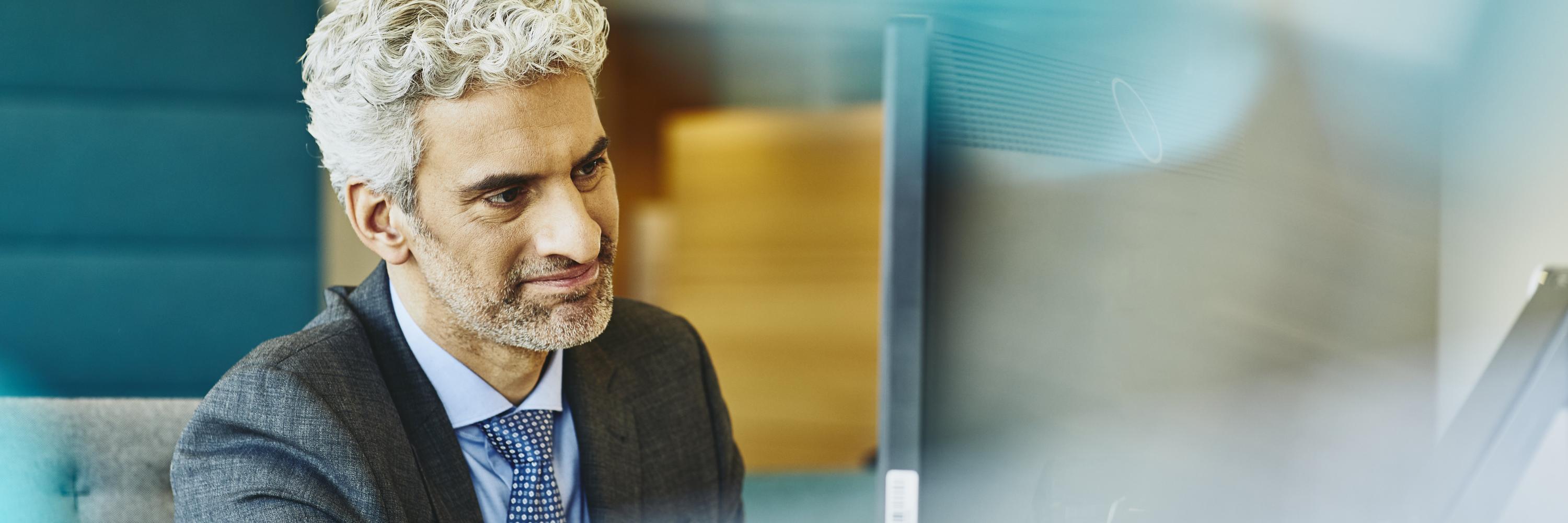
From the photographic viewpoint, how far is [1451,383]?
625 mm

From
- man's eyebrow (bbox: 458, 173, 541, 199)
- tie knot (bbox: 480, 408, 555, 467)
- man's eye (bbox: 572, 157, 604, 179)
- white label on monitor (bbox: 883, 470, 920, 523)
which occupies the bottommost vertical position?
tie knot (bbox: 480, 408, 555, 467)

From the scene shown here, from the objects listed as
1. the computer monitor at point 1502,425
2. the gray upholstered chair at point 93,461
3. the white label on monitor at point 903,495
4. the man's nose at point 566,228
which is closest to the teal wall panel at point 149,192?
the gray upholstered chair at point 93,461

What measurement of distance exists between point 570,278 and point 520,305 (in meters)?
0.05

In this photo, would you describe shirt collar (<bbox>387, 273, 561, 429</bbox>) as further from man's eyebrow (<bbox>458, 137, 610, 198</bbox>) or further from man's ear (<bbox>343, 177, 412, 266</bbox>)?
man's eyebrow (<bbox>458, 137, 610, 198</bbox>)

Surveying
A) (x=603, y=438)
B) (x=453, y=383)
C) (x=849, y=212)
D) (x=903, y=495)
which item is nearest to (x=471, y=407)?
(x=453, y=383)

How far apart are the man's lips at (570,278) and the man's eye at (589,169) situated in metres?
0.07

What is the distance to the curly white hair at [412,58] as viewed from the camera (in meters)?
0.77

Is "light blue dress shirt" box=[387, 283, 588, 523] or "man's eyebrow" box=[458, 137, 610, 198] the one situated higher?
"man's eyebrow" box=[458, 137, 610, 198]

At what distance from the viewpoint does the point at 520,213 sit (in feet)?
2.61

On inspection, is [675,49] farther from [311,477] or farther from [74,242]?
[311,477]

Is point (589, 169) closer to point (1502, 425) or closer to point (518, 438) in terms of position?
point (518, 438)

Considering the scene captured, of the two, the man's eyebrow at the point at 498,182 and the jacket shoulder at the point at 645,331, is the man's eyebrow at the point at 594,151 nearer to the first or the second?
the man's eyebrow at the point at 498,182

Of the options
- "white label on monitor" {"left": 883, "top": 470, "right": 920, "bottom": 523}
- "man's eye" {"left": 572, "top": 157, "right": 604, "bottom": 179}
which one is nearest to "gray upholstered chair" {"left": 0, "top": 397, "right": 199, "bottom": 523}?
"man's eye" {"left": 572, "top": 157, "right": 604, "bottom": 179}

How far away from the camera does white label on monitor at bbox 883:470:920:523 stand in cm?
60
